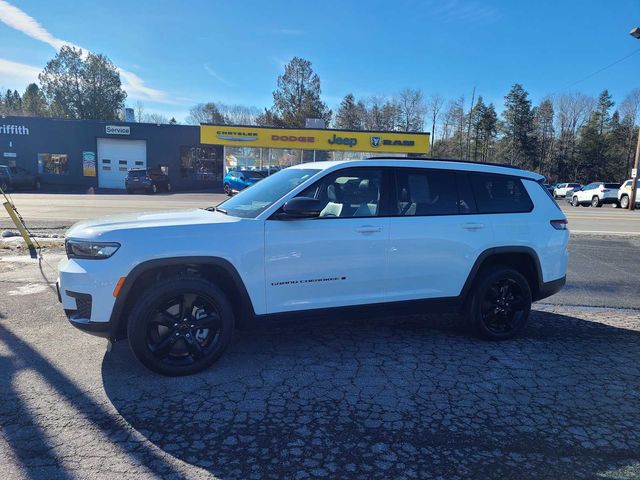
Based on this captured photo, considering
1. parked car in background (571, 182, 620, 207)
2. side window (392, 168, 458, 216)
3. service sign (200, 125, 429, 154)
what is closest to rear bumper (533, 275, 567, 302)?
side window (392, 168, 458, 216)

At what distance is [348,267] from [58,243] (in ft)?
26.8

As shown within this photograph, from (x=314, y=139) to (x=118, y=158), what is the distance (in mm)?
16362

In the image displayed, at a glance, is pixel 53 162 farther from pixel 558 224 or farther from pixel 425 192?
pixel 558 224

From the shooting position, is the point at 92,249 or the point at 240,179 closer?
the point at 92,249

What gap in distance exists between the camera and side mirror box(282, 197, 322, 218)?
3793 millimetres

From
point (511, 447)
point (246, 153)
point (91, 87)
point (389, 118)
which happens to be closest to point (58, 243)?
point (511, 447)

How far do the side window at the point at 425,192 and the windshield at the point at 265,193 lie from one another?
2.78ft

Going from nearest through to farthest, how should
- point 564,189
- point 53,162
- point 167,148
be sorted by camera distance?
point 53,162 < point 167,148 < point 564,189

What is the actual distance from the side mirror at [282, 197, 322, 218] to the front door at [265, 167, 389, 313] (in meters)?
0.10

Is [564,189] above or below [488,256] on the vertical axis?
above

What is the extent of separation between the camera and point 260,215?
13.0 ft

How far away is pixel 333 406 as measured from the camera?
3406 mm

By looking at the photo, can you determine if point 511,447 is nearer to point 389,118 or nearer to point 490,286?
point 490,286

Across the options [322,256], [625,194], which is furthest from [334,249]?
[625,194]
